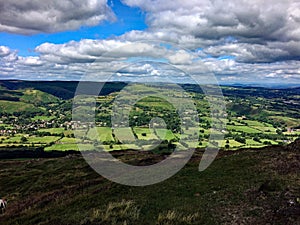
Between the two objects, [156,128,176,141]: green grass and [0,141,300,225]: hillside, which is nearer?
[0,141,300,225]: hillside

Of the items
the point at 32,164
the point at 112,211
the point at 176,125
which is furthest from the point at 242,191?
the point at 176,125

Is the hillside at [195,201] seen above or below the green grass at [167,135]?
above

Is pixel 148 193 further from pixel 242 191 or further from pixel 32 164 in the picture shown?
pixel 32 164

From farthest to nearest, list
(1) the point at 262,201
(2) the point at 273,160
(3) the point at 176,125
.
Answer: (3) the point at 176,125 → (2) the point at 273,160 → (1) the point at 262,201

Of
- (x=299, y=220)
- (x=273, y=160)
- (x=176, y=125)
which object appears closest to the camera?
(x=299, y=220)

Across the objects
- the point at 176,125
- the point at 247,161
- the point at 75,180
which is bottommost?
the point at 176,125

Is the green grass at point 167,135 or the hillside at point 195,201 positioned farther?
the green grass at point 167,135

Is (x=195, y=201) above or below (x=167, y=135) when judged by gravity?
above

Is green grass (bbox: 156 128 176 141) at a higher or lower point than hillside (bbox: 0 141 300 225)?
lower

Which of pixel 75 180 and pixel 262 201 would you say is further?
pixel 75 180

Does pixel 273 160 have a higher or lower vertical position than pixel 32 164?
higher

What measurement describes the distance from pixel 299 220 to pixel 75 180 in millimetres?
35298

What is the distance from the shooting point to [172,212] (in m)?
19.2

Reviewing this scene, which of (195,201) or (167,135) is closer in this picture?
(195,201)
